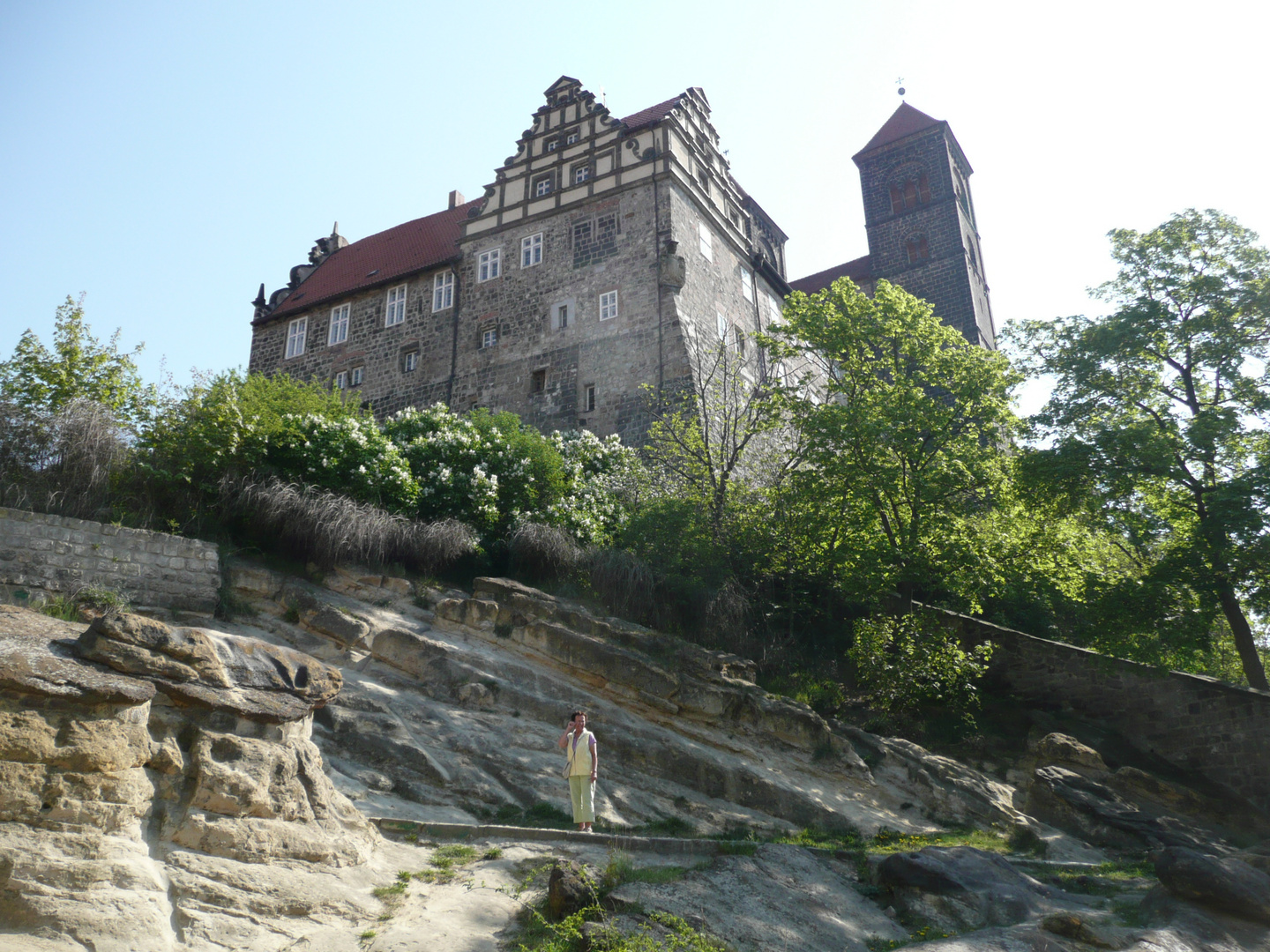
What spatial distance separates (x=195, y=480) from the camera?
15938 millimetres

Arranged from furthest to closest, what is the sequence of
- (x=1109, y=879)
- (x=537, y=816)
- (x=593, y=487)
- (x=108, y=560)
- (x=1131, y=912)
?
1. (x=593, y=487)
2. (x=108, y=560)
3. (x=1109, y=879)
4. (x=537, y=816)
5. (x=1131, y=912)

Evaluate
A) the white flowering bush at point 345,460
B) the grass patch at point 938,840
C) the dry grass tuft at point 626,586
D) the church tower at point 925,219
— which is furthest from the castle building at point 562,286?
the grass patch at point 938,840

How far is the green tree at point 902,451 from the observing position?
692 inches

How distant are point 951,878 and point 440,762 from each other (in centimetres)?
563

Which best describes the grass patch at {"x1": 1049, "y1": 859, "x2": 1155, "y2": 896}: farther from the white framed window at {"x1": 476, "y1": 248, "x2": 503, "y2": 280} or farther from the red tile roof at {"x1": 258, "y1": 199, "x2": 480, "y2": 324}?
the red tile roof at {"x1": 258, "y1": 199, "x2": 480, "y2": 324}

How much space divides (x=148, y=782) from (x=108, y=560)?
747 cm

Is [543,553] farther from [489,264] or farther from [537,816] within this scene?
[489,264]

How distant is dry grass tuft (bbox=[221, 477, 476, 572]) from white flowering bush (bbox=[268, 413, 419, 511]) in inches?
21.9

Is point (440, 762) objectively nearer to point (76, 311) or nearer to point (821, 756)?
point (821, 756)

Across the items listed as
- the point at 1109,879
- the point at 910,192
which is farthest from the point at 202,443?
the point at 910,192

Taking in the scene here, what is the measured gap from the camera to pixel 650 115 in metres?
32.7

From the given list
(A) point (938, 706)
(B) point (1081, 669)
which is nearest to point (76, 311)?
(A) point (938, 706)

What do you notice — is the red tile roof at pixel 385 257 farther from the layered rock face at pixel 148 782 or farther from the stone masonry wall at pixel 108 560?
the layered rock face at pixel 148 782

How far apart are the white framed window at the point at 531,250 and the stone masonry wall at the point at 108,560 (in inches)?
772
